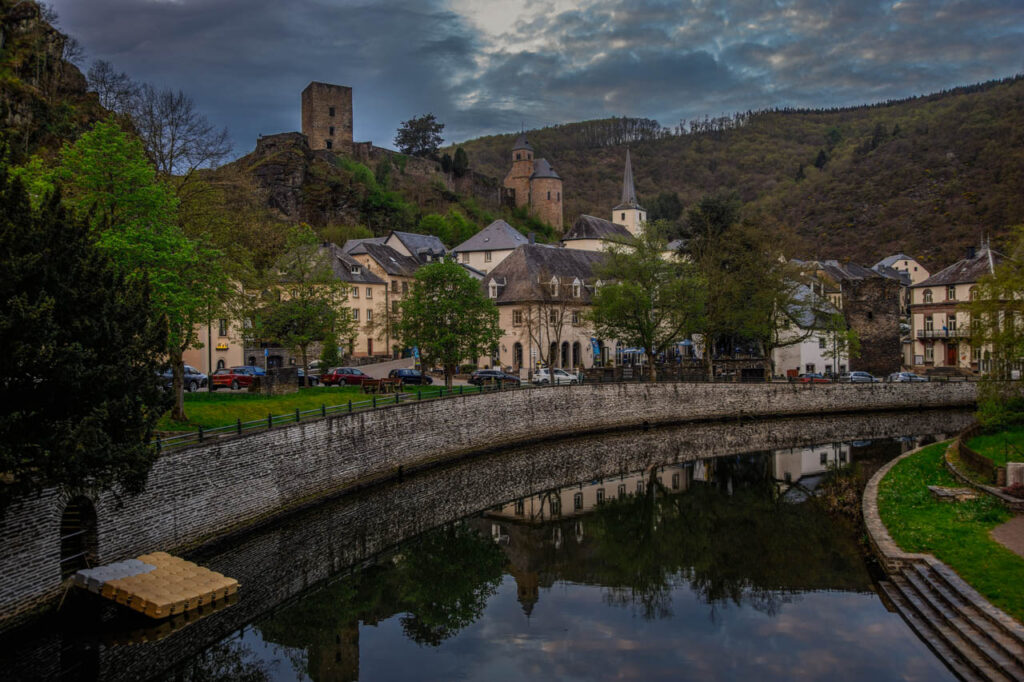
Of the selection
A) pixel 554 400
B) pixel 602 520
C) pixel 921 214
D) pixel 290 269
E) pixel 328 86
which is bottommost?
pixel 602 520

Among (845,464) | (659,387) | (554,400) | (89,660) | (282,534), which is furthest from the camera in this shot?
(659,387)

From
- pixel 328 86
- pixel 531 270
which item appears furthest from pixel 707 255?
pixel 328 86

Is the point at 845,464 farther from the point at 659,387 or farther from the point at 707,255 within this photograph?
the point at 707,255

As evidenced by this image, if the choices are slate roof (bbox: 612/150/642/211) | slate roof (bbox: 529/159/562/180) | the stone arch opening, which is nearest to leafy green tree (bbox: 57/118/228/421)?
the stone arch opening

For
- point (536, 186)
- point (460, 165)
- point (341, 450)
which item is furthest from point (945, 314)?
point (460, 165)

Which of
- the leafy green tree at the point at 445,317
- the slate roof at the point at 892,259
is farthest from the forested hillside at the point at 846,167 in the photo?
the leafy green tree at the point at 445,317

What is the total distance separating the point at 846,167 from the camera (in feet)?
404

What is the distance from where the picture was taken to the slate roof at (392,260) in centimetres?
7146

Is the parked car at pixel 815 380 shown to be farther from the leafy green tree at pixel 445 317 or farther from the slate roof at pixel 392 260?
the slate roof at pixel 392 260

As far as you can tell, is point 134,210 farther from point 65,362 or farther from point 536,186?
point 536,186

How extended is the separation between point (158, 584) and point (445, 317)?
26571 mm

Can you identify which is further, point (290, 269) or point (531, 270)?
point (531, 270)

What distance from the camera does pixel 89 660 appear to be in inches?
595

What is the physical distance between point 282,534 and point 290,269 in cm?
2304
